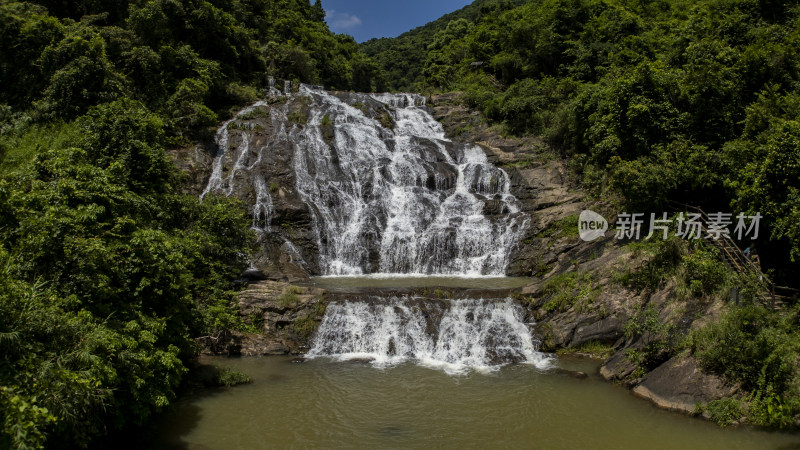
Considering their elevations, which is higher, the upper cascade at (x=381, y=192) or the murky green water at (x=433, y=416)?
the upper cascade at (x=381, y=192)

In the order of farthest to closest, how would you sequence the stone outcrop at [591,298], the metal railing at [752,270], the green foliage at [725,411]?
1. the metal railing at [752,270]
2. the stone outcrop at [591,298]
3. the green foliage at [725,411]

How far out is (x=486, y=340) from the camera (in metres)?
13.0

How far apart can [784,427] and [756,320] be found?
6.70 ft

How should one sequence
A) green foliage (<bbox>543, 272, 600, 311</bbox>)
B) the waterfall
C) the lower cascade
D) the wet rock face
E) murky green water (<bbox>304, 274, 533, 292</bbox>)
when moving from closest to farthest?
1. the lower cascade
2. the wet rock face
3. the waterfall
4. green foliage (<bbox>543, 272, 600, 311</bbox>)
5. murky green water (<bbox>304, 274, 533, 292</bbox>)

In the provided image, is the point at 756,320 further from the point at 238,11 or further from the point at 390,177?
the point at 238,11

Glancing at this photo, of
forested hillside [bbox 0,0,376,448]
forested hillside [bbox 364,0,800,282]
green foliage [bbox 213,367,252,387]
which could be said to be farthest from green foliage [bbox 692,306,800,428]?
forested hillside [bbox 0,0,376,448]

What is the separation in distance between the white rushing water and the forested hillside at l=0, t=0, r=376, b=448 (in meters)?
5.72

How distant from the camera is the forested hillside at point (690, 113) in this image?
→ 12.3 meters

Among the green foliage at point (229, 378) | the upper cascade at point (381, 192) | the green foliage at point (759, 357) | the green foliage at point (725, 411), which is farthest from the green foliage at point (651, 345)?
the green foliage at point (229, 378)

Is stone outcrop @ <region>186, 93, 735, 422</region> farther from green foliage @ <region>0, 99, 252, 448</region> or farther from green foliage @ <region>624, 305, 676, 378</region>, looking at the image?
green foliage @ <region>0, 99, 252, 448</region>

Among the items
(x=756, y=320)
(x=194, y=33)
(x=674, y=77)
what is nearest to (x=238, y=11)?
(x=194, y=33)

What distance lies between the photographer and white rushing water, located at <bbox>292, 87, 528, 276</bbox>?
798 inches

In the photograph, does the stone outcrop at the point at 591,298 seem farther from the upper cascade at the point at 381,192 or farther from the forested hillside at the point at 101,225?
the forested hillside at the point at 101,225

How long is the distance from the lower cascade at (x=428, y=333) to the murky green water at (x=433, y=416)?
41.3 inches
